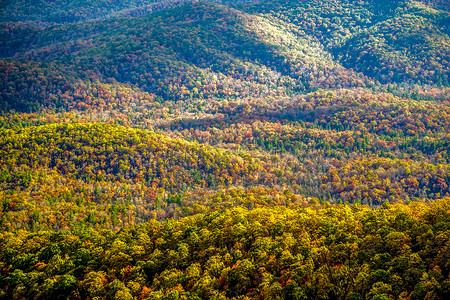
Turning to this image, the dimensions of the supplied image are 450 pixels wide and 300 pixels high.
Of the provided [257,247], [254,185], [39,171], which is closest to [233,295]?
[257,247]

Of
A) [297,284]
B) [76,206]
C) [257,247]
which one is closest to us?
[297,284]

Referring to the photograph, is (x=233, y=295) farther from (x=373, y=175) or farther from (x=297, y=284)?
(x=373, y=175)

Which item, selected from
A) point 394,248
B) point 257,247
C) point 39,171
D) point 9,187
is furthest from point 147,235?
point 39,171

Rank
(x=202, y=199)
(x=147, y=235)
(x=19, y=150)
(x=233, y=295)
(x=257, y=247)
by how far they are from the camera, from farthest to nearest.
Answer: (x=19, y=150)
(x=202, y=199)
(x=147, y=235)
(x=257, y=247)
(x=233, y=295)

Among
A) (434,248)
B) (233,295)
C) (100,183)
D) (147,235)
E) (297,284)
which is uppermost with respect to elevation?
(434,248)

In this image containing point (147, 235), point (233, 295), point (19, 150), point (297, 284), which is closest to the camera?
point (297, 284)

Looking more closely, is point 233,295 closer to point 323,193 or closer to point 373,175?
point 323,193

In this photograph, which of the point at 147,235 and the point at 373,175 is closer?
the point at 147,235

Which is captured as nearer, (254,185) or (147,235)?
(147,235)

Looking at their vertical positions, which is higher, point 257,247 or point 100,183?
point 257,247
